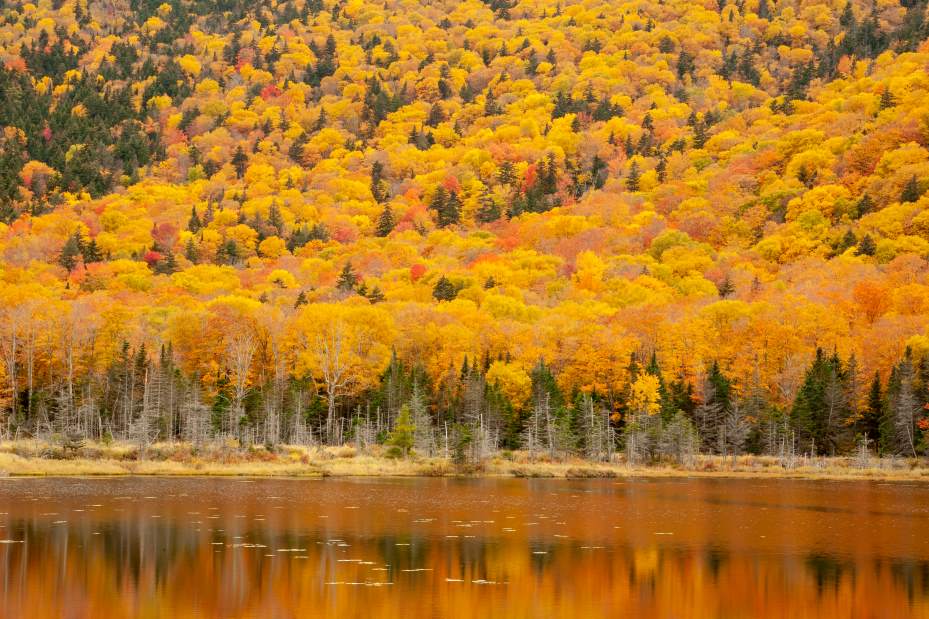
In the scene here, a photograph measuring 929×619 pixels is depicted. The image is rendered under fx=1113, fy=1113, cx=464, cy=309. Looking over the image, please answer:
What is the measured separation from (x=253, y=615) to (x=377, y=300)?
130 meters

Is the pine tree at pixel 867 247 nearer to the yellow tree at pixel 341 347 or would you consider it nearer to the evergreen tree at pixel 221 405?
the yellow tree at pixel 341 347

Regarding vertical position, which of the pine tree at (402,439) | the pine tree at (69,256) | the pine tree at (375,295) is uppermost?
the pine tree at (69,256)

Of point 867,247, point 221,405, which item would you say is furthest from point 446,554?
point 867,247

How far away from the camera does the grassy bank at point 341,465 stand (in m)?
77.1

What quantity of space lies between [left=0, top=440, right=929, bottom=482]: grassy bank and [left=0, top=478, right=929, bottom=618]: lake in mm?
11449

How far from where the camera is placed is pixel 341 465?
83.1 meters

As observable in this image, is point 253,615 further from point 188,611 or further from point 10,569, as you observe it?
point 10,569

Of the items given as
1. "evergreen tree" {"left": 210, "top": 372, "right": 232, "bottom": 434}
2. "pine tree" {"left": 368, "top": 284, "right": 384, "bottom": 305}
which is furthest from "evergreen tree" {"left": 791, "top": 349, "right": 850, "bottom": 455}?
"pine tree" {"left": 368, "top": 284, "right": 384, "bottom": 305}

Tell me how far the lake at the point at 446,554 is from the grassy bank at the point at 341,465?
11449mm

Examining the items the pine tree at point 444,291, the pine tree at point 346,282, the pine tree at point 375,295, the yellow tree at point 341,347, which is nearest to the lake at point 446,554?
the yellow tree at point 341,347

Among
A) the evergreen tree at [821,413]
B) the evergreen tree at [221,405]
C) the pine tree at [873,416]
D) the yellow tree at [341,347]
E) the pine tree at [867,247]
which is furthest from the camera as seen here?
the pine tree at [867,247]

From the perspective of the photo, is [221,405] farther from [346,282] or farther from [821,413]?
[346,282]

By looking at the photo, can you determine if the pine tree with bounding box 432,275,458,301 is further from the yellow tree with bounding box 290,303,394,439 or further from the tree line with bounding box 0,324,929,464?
the tree line with bounding box 0,324,929,464

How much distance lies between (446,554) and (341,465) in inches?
1720
